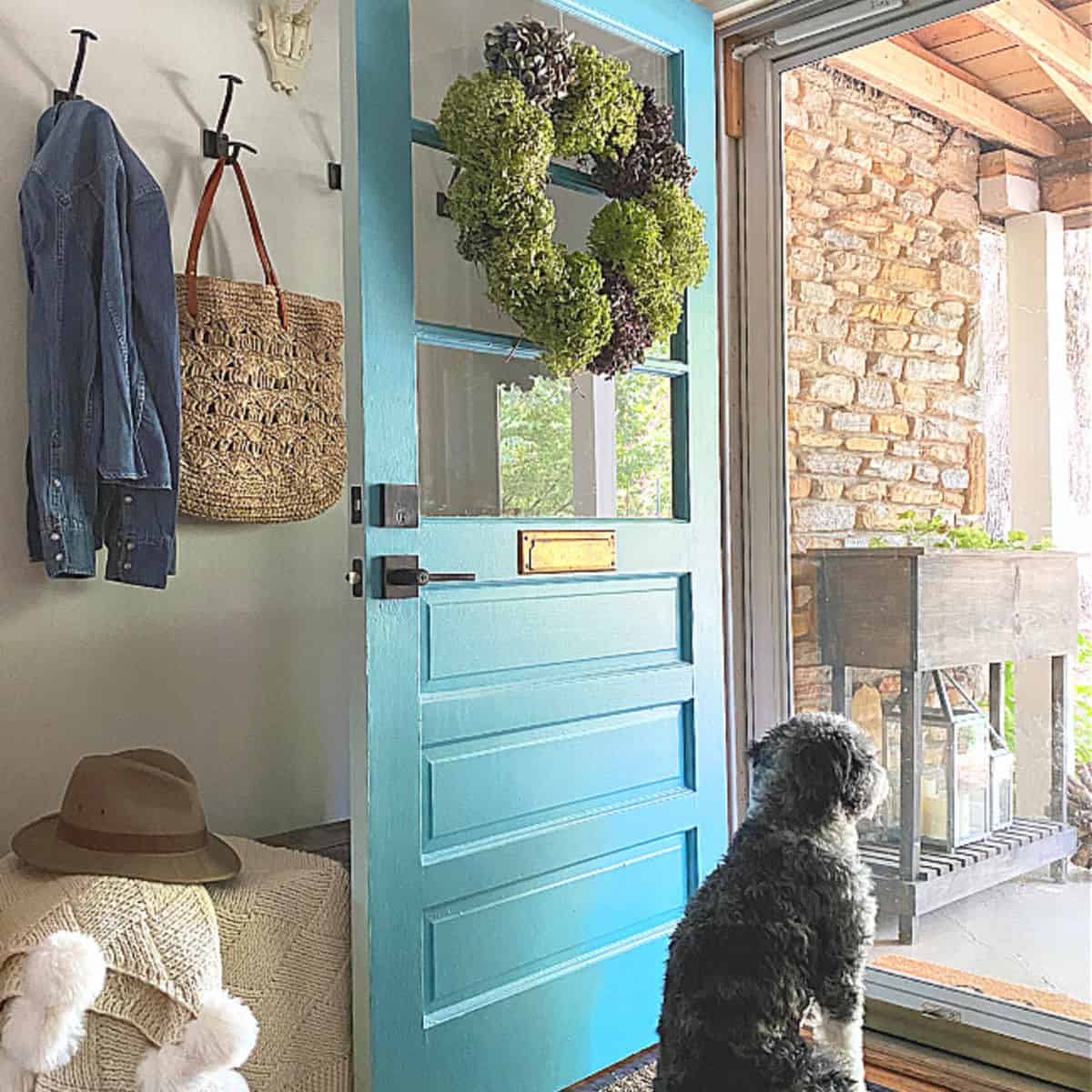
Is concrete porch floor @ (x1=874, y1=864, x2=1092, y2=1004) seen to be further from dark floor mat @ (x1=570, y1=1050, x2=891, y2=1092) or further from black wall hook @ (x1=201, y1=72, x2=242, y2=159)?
black wall hook @ (x1=201, y1=72, x2=242, y2=159)

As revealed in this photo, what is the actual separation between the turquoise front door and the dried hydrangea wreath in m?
0.10

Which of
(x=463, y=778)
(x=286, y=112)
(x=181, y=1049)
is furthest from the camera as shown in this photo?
(x=286, y=112)

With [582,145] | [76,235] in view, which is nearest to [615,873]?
[582,145]

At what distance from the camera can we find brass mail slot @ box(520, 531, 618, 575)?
2.34 metres

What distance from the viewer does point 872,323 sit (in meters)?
2.83

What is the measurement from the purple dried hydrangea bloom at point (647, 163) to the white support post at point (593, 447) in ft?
1.25

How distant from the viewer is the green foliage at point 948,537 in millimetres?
2607

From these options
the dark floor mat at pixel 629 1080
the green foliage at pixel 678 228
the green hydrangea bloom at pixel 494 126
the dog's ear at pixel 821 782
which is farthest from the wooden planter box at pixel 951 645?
the green hydrangea bloom at pixel 494 126

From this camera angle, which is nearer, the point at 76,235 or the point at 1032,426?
the point at 76,235

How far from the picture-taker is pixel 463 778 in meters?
2.20

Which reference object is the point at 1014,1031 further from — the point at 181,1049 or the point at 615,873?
the point at 181,1049

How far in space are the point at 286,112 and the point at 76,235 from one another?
77cm

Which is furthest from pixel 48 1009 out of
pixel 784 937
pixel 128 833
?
pixel 784 937

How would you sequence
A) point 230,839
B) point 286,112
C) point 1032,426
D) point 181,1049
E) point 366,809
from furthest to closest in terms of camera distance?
1. point 286,112
2. point 1032,426
3. point 230,839
4. point 366,809
5. point 181,1049
